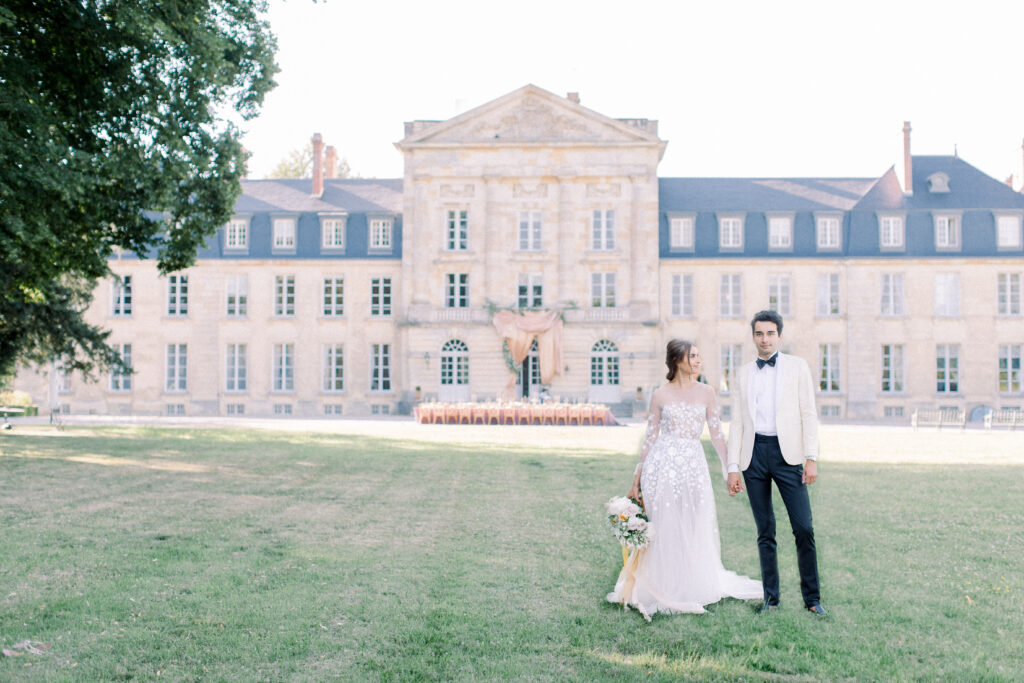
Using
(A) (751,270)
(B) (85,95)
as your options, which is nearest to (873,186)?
(A) (751,270)

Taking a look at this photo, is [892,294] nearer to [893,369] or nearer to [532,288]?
[893,369]

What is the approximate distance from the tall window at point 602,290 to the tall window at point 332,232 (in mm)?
11383

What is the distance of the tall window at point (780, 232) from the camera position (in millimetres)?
39406

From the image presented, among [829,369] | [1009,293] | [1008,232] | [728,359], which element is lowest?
[829,369]

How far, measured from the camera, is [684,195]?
41.2 meters

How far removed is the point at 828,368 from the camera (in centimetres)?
3838

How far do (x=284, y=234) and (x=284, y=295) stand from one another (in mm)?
2810

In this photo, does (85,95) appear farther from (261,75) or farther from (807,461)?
(807,461)

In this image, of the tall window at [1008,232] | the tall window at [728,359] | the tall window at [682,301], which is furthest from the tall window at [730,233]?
the tall window at [1008,232]

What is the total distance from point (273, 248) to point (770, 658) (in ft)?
122

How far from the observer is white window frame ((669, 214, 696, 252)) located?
39438 mm

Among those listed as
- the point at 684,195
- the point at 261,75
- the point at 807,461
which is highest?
the point at 684,195

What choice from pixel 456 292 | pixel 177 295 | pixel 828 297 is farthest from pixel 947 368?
pixel 177 295

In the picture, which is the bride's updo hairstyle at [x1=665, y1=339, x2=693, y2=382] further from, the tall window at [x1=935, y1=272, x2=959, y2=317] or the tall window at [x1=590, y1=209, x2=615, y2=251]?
the tall window at [x1=935, y1=272, x2=959, y2=317]
